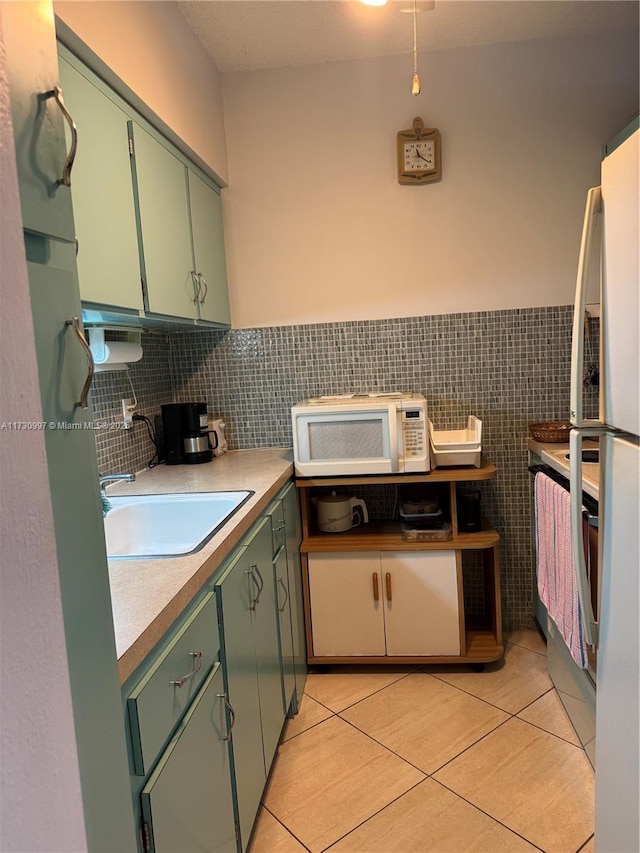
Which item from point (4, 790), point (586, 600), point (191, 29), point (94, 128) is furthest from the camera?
point (191, 29)

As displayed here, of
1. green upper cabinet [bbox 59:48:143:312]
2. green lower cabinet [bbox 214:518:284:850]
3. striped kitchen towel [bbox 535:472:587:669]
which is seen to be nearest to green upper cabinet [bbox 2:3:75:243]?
green upper cabinet [bbox 59:48:143:312]

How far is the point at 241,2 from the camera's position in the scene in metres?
2.19

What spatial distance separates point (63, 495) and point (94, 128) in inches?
51.5

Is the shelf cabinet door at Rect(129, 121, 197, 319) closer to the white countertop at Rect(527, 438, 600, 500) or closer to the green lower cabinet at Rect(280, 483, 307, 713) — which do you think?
the green lower cabinet at Rect(280, 483, 307, 713)

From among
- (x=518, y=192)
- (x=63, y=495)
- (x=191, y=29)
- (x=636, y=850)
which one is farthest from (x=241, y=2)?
(x=636, y=850)

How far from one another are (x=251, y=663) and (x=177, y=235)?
1512 mm

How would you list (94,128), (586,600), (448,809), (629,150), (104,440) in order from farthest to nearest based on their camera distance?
(104,440), (448,809), (94,128), (586,600), (629,150)

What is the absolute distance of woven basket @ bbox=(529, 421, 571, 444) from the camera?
2406 mm

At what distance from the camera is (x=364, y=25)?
239 cm

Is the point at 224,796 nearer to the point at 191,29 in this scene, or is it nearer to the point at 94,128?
the point at 94,128

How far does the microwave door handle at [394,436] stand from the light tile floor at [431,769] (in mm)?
929

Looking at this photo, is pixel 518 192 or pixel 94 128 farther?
pixel 518 192

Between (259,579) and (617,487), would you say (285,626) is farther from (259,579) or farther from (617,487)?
(617,487)

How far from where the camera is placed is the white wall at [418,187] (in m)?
2.61
